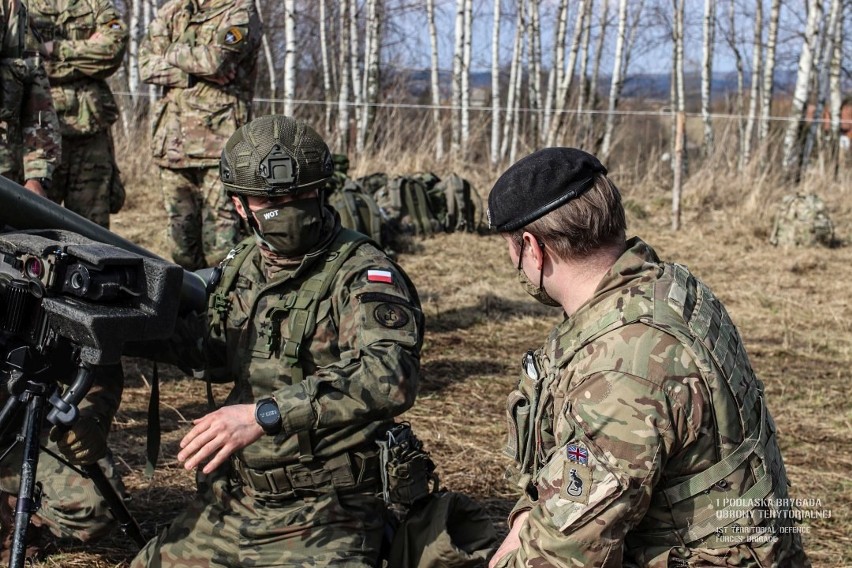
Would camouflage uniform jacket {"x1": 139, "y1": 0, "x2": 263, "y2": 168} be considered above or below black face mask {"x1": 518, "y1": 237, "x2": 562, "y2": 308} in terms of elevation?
above

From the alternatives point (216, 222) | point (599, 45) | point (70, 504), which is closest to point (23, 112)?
point (216, 222)

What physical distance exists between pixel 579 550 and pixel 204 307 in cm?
183

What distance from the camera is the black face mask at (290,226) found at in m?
3.09

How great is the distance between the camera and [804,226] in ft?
35.2

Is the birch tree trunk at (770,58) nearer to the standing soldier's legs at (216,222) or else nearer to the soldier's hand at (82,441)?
the standing soldier's legs at (216,222)

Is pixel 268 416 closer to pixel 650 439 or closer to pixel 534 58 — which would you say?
pixel 650 439

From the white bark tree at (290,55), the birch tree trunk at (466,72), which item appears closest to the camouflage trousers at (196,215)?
the white bark tree at (290,55)

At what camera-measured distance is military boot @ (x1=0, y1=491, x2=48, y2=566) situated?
344 cm

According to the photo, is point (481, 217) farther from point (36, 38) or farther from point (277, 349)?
point (277, 349)

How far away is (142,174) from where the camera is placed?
11898 mm

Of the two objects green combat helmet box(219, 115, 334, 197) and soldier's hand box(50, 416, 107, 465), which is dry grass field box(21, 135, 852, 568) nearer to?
soldier's hand box(50, 416, 107, 465)

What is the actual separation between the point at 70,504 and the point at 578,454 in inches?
85.8

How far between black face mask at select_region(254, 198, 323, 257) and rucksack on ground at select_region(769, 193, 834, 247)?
28.7 feet

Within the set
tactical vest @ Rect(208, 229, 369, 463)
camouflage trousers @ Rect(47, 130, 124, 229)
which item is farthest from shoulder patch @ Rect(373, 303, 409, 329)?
camouflage trousers @ Rect(47, 130, 124, 229)
